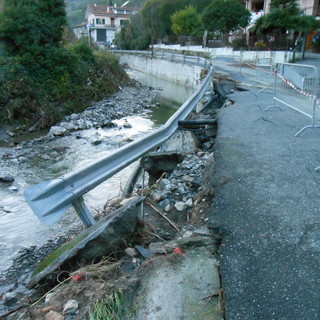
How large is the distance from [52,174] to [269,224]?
6446mm

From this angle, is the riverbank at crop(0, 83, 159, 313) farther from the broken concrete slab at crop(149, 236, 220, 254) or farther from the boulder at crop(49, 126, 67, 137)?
the broken concrete slab at crop(149, 236, 220, 254)

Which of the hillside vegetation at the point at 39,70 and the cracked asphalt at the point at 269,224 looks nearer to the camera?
the cracked asphalt at the point at 269,224

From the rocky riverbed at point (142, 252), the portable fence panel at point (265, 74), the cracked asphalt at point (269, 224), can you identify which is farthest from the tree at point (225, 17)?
the rocky riverbed at point (142, 252)

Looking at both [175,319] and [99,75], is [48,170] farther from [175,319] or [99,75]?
[99,75]

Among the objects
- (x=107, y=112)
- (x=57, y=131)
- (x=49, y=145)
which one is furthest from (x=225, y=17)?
(x=49, y=145)

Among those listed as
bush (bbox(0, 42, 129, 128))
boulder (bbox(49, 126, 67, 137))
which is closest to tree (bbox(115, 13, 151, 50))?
bush (bbox(0, 42, 129, 128))

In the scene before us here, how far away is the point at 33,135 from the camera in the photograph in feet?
42.5

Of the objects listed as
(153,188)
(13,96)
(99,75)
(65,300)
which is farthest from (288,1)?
(65,300)

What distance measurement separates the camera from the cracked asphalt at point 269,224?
237cm

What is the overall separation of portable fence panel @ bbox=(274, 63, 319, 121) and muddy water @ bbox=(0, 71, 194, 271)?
4.23m

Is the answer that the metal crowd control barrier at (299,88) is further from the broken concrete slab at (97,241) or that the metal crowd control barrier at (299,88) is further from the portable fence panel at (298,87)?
the broken concrete slab at (97,241)

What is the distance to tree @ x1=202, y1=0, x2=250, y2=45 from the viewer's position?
40.5 meters

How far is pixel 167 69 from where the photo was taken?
107ft

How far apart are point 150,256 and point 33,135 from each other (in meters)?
10.9
